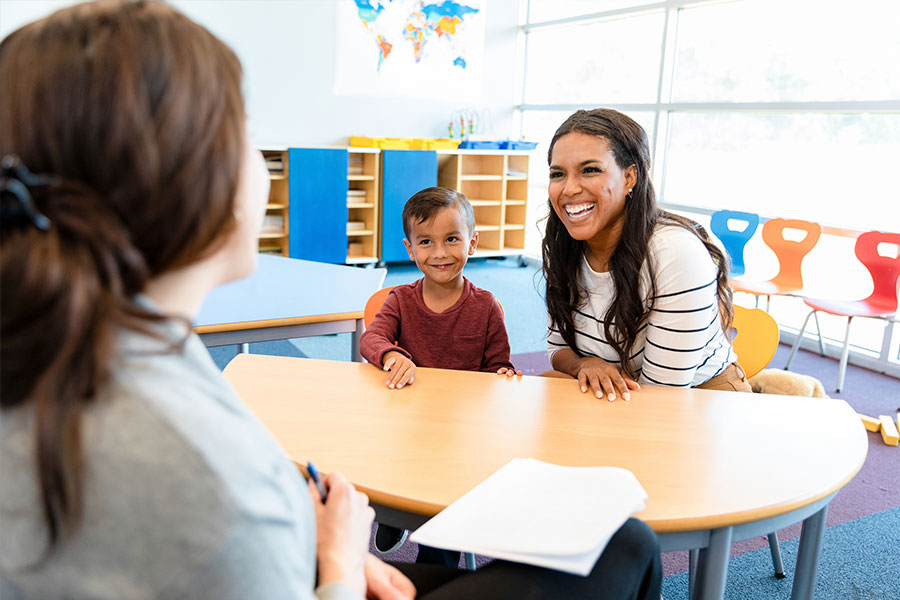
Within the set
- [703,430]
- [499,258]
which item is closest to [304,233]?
[499,258]

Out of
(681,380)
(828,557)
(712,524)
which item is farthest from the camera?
(828,557)

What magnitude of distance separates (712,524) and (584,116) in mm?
1127

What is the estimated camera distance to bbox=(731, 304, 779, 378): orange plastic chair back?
189 centimetres

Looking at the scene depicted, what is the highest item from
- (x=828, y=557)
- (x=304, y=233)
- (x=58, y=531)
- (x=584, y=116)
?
(x=584, y=116)

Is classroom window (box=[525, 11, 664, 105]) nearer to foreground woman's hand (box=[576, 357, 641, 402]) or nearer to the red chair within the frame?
the red chair

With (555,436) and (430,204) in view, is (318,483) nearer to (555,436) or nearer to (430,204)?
(555,436)

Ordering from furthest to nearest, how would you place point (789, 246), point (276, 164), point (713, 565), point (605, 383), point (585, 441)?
point (276, 164)
point (789, 246)
point (605, 383)
point (585, 441)
point (713, 565)

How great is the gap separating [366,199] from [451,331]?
4.20 m

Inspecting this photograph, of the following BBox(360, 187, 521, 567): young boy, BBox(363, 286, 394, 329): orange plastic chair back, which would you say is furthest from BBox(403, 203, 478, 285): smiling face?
BBox(363, 286, 394, 329): orange plastic chair back

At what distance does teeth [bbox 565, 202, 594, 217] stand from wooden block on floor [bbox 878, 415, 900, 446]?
2.05 m

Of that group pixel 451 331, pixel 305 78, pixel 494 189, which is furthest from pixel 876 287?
pixel 305 78

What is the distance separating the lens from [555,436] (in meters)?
1.28

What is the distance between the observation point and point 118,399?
0.55m

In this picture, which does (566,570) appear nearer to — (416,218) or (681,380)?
(681,380)
